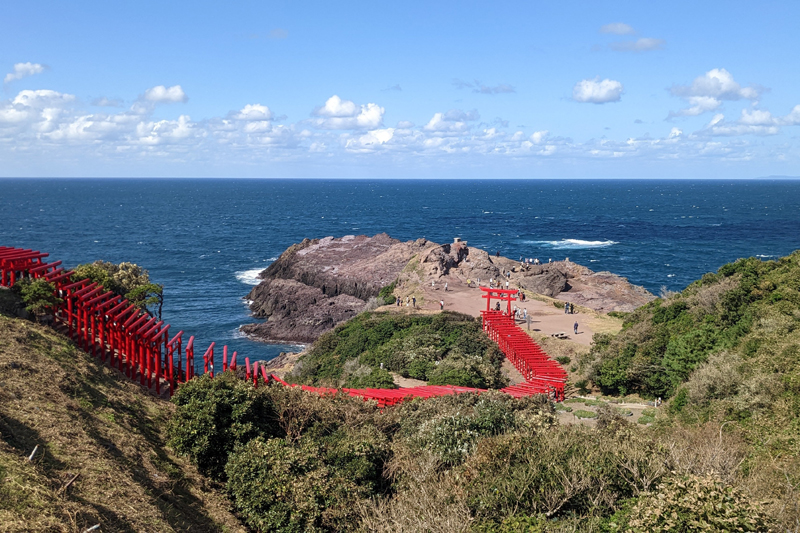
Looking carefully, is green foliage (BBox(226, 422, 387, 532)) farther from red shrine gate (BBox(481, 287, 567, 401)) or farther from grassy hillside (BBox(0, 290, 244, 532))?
red shrine gate (BBox(481, 287, 567, 401))

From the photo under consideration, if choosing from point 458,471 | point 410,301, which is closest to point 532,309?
point 410,301

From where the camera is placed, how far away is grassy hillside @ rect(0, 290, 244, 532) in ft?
30.1

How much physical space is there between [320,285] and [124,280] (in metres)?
34.3

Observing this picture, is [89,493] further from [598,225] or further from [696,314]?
[598,225]

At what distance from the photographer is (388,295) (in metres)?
51.0

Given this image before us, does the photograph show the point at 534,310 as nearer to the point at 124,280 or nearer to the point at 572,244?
the point at 124,280

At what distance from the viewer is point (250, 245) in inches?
4038

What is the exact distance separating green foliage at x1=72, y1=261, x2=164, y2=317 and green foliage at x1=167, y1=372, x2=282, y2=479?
9620mm

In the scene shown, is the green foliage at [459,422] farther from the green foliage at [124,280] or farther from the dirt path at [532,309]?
the dirt path at [532,309]

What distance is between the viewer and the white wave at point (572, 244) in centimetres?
9956

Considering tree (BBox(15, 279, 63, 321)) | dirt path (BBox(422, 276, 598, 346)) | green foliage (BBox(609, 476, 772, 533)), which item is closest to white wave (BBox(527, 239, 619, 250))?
dirt path (BBox(422, 276, 598, 346))

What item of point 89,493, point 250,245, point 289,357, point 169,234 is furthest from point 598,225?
point 89,493

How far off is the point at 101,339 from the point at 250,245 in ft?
283

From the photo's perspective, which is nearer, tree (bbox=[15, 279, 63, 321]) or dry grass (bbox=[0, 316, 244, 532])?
dry grass (bbox=[0, 316, 244, 532])
